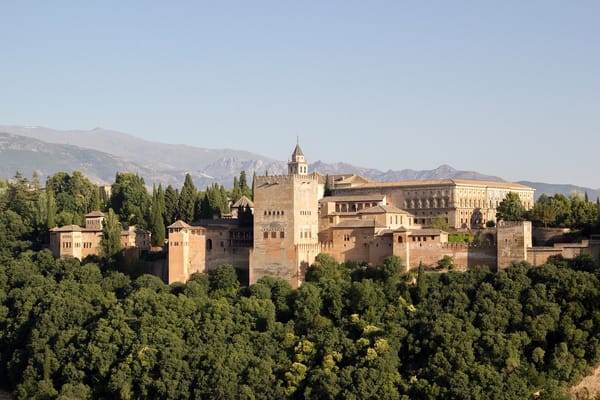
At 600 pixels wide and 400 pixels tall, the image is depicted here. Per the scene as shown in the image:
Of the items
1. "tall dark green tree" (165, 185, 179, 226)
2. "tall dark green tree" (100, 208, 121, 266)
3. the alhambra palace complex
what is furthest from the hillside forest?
"tall dark green tree" (165, 185, 179, 226)

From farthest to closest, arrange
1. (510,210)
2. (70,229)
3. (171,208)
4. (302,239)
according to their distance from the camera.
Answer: (171,208) → (510,210) → (70,229) → (302,239)

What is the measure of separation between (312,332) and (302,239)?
256 inches

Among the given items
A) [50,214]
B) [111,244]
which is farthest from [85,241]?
[50,214]

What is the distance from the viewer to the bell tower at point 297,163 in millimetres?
59781

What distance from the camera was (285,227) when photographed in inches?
2068

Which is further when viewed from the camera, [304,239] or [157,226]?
[157,226]

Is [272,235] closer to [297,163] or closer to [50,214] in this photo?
[297,163]

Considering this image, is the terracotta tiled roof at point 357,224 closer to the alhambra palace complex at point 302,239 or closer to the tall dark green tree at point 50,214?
the alhambra palace complex at point 302,239

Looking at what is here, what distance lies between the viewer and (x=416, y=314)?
151 feet

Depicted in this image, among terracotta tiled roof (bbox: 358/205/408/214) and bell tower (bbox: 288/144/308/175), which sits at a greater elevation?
bell tower (bbox: 288/144/308/175)

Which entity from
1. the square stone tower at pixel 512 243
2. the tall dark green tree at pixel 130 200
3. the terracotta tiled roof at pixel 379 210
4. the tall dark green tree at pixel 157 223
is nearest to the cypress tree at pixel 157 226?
the tall dark green tree at pixel 157 223

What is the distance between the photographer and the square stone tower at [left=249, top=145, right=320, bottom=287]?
52281 millimetres

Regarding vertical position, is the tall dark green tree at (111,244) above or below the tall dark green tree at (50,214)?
below

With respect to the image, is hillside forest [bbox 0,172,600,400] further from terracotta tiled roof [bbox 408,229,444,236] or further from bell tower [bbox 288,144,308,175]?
bell tower [bbox 288,144,308,175]
